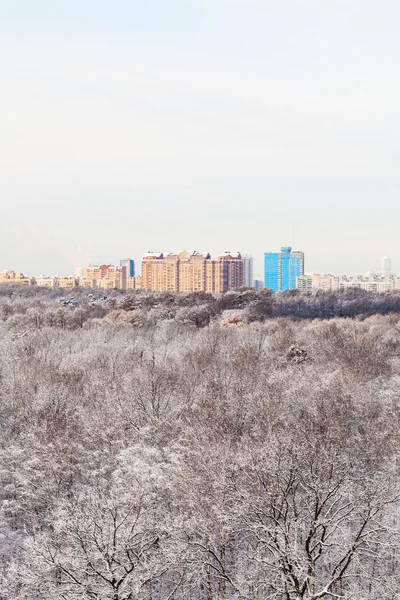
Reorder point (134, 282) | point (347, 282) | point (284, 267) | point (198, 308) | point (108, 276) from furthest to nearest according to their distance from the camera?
point (284, 267)
point (347, 282)
point (108, 276)
point (134, 282)
point (198, 308)

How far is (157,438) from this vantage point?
76.5ft

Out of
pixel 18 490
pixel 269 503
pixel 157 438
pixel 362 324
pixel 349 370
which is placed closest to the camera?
pixel 269 503

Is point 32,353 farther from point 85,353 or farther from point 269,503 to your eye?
point 269,503

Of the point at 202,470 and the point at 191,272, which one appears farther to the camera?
the point at 191,272

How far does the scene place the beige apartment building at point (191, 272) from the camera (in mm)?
113875

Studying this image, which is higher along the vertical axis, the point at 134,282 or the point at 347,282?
the point at 134,282

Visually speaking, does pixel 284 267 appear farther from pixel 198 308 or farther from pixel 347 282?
pixel 198 308

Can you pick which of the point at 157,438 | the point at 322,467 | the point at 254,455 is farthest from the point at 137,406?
the point at 322,467

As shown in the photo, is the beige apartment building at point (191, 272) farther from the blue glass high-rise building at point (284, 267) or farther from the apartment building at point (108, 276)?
the blue glass high-rise building at point (284, 267)

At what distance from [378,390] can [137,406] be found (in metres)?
12.9

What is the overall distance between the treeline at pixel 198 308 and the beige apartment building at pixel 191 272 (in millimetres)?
31500

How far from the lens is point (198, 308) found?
216ft

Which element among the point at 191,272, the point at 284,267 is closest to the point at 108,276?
the point at 191,272

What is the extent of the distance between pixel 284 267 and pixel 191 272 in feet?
172
